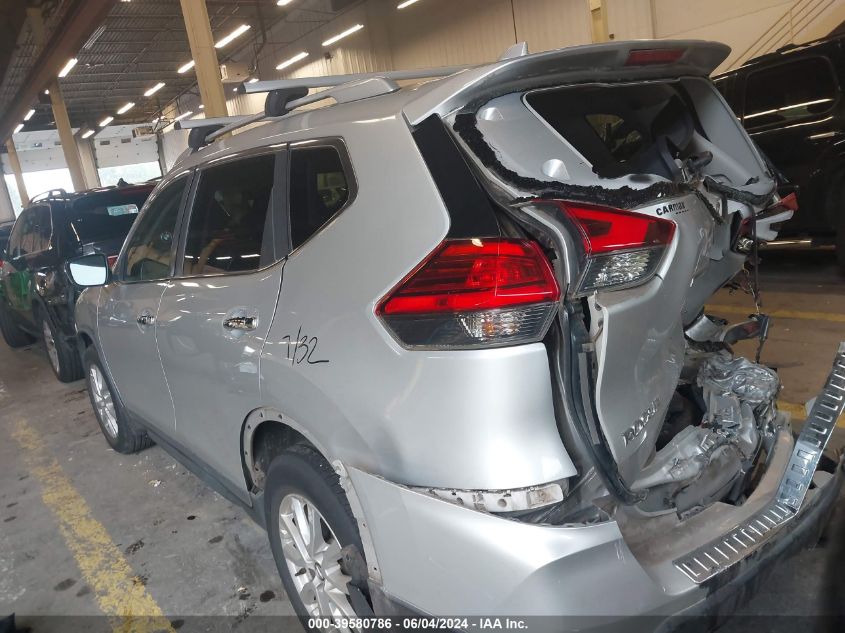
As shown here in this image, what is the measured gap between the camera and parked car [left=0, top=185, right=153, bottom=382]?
17.9ft

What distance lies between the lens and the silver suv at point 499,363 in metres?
1.42

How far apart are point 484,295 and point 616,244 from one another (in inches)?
13.6

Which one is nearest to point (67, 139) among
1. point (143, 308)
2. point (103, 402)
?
point (103, 402)

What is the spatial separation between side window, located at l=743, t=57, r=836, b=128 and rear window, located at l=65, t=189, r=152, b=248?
589 cm

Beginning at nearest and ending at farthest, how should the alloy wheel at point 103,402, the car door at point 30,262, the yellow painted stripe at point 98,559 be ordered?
1. the yellow painted stripe at point 98,559
2. the alloy wheel at point 103,402
3. the car door at point 30,262

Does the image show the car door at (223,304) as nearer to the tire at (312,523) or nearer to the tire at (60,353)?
the tire at (312,523)

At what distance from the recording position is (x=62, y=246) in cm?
543

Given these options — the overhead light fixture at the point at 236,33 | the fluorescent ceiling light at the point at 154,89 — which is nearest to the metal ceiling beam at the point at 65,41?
the overhead light fixture at the point at 236,33

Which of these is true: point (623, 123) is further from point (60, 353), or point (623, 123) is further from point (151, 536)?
point (60, 353)

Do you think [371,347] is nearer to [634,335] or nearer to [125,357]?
[634,335]

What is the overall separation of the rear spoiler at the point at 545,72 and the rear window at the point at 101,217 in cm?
472

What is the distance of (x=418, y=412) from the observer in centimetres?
149

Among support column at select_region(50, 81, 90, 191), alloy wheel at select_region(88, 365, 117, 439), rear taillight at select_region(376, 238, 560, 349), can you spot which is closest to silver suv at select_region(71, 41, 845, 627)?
rear taillight at select_region(376, 238, 560, 349)

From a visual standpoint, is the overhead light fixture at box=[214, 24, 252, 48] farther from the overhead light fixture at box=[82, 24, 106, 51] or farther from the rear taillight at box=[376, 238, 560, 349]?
the rear taillight at box=[376, 238, 560, 349]
